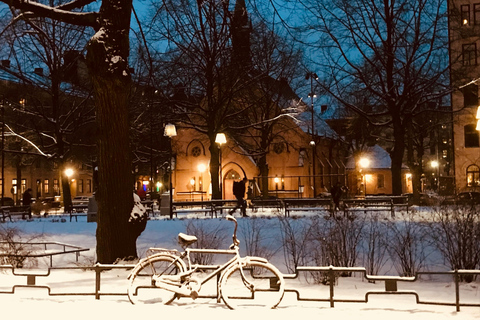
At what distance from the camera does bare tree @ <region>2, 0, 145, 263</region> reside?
11.8m

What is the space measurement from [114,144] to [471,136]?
4835cm

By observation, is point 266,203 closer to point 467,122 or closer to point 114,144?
point 114,144

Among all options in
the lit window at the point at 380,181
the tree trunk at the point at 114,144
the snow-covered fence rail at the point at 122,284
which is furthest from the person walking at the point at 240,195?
the lit window at the point at 380,181

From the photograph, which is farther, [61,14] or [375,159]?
[375,159]

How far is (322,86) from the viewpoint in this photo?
31.5 meters

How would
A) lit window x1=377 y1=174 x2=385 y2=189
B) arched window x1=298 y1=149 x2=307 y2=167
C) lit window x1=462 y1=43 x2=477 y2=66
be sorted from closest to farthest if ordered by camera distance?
lit window x1=462 y1=43 x2=477 y2=66 → arched window x1=298 y1=149 x2=307 y2=167 → lit window x1=377 y1=174 x2=385 y2=189

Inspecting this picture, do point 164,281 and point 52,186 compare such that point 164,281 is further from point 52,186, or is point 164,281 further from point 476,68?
point 52,186

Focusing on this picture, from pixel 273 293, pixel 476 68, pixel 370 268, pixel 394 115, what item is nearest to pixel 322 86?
pixel 394 115

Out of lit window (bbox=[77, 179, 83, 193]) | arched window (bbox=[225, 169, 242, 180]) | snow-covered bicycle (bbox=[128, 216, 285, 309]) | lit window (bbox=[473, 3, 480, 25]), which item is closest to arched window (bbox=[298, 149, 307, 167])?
arched window (bbox=[225, 169, 242, 180])

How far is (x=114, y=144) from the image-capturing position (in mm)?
12164

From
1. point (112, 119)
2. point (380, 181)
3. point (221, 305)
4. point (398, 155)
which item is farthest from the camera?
point (380, 181)

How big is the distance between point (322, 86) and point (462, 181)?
2749 cm

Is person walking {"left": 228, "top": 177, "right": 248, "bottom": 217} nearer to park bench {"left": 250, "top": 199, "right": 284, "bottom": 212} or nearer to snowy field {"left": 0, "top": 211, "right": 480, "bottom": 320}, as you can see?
park bench {"left": 250, "top": 199, "right": 284, "bottom": 212}

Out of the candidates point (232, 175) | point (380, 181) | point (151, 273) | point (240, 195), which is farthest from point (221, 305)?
point (380, 181)
